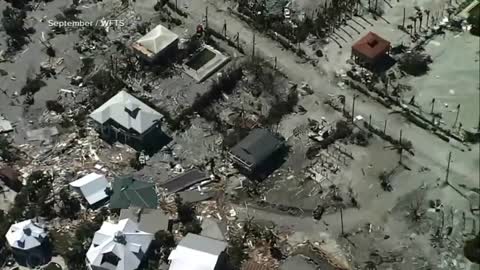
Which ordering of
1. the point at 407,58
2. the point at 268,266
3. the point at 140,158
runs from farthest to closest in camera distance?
the point at 407,58, the point at 140,158, the point at 268,266

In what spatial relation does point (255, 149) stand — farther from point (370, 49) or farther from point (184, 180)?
point (370, 49)

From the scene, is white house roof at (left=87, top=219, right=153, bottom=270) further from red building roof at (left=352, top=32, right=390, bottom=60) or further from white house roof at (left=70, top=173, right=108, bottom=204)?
red building roof at (left=352, top=32, right=390, bottom=60)

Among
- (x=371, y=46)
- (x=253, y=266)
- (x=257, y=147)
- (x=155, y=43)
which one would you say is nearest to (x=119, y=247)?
(x=253, y=266)

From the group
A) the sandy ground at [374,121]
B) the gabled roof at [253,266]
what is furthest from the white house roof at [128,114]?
the gabled roof at [253,266]

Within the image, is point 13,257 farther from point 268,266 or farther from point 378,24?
point 378,24

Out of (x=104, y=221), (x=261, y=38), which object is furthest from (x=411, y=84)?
(x=104, y=221)

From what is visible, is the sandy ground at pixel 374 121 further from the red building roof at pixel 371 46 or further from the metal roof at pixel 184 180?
the red building roof at pixel 371 46
